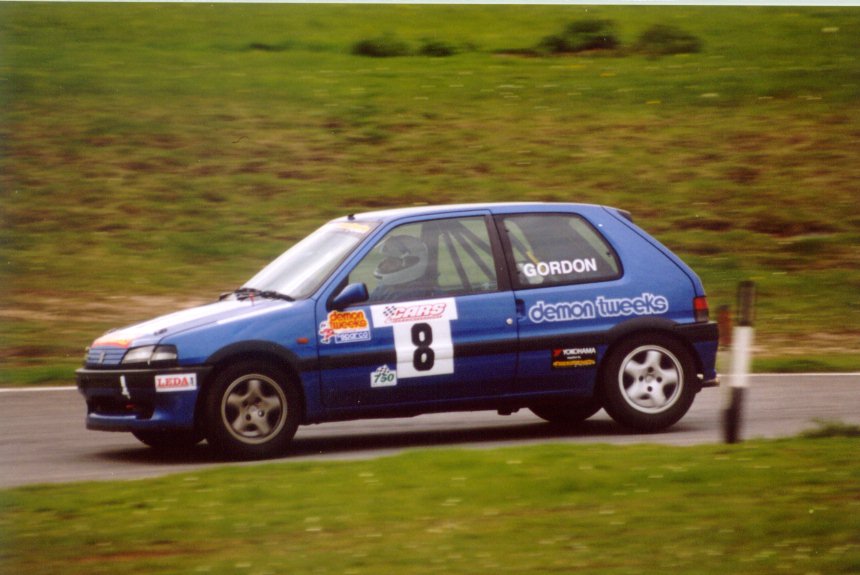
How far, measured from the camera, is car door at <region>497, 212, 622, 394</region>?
9781mm

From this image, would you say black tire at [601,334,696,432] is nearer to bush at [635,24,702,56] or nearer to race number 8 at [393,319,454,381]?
race number 8 at [393,319,454,381]

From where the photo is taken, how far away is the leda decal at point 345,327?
9.34 meters

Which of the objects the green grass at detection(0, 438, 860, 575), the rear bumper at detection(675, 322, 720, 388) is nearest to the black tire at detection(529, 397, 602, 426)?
the rear bumper at detection(675, 322, 720, 388)

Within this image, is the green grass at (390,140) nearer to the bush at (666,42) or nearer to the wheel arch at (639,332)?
the bush at (666,42)

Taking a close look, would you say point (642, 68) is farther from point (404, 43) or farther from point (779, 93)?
point (404, 43)

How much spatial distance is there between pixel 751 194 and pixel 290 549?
51.0ft

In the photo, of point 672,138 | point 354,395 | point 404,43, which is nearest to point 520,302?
point 354,395

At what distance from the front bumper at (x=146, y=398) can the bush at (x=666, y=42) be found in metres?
17.0

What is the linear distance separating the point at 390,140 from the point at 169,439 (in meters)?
12.1

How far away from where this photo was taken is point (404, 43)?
2386 centimetres

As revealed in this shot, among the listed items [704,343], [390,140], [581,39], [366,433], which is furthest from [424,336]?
[581,39]

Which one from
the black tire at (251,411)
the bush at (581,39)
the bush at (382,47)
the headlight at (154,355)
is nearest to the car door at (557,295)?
the black tire at (251,411)

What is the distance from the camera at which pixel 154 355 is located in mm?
9125

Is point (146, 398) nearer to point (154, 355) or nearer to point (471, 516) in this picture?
point (154, 355)
